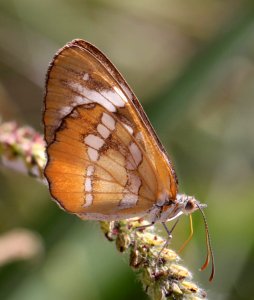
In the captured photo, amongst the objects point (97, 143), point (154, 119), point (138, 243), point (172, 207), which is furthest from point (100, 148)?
point (154, 119)

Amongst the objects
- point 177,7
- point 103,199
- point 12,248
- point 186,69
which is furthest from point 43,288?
point 177,7

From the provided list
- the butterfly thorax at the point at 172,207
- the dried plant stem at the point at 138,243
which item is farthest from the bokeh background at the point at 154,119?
the butterfly thorax at the point at 172,207

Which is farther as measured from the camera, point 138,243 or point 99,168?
point 99,168

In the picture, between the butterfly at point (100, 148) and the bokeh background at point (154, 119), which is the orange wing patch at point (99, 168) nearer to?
the butterfly at point (100, 148)


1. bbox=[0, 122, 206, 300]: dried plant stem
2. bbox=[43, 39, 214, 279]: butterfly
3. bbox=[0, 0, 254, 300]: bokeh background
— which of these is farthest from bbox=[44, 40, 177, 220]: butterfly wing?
bbox=[0, 0, 254, 300]: bokeh background

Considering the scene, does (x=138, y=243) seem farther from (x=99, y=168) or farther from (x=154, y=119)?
(x=154, y=119)

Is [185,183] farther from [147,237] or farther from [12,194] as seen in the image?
[147,237]
